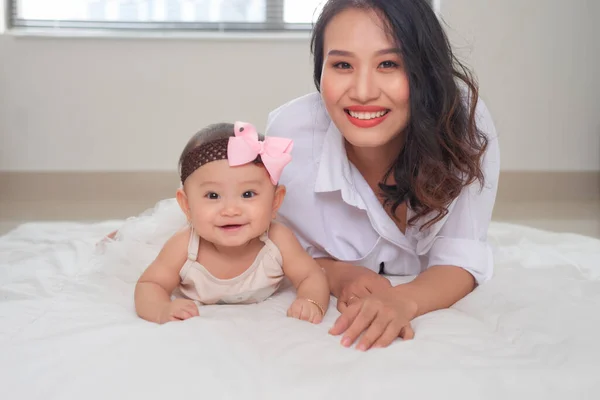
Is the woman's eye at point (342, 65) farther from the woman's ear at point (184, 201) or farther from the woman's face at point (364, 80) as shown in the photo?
the woman's ear at point (184, 201)

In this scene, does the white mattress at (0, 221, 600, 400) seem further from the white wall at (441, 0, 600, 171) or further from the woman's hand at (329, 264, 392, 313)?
the white wall at (441, 0, 600, 171)

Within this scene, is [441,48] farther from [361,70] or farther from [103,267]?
[103,267]

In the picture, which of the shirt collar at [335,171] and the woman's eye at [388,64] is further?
the shirt collar at [335,171]

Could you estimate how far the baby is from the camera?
1331 millimetres

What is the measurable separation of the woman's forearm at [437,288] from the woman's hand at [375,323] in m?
0.06

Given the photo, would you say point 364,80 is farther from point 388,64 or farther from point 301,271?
point 301,271

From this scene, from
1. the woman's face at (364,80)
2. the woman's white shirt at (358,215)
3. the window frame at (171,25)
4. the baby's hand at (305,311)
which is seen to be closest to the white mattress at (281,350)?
the baby's hand at (305,311)

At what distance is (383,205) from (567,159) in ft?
9.18

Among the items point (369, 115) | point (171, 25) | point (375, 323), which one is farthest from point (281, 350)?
point (171, 25)

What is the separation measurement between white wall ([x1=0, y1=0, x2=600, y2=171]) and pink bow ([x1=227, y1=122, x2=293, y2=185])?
2618mm

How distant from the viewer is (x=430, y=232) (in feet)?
5.16

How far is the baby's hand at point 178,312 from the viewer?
1.24 m

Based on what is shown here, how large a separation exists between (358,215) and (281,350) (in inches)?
24.2

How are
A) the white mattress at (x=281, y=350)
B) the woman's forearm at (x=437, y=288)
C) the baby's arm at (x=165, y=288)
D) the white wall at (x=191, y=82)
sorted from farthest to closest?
1. the white wall at (x=191, y=82)
2. the woman's forearm at (x=437, y=288)
3. the baby's arm at (x=165, y=288)
4. the white mattress at (x=281, y=350)
